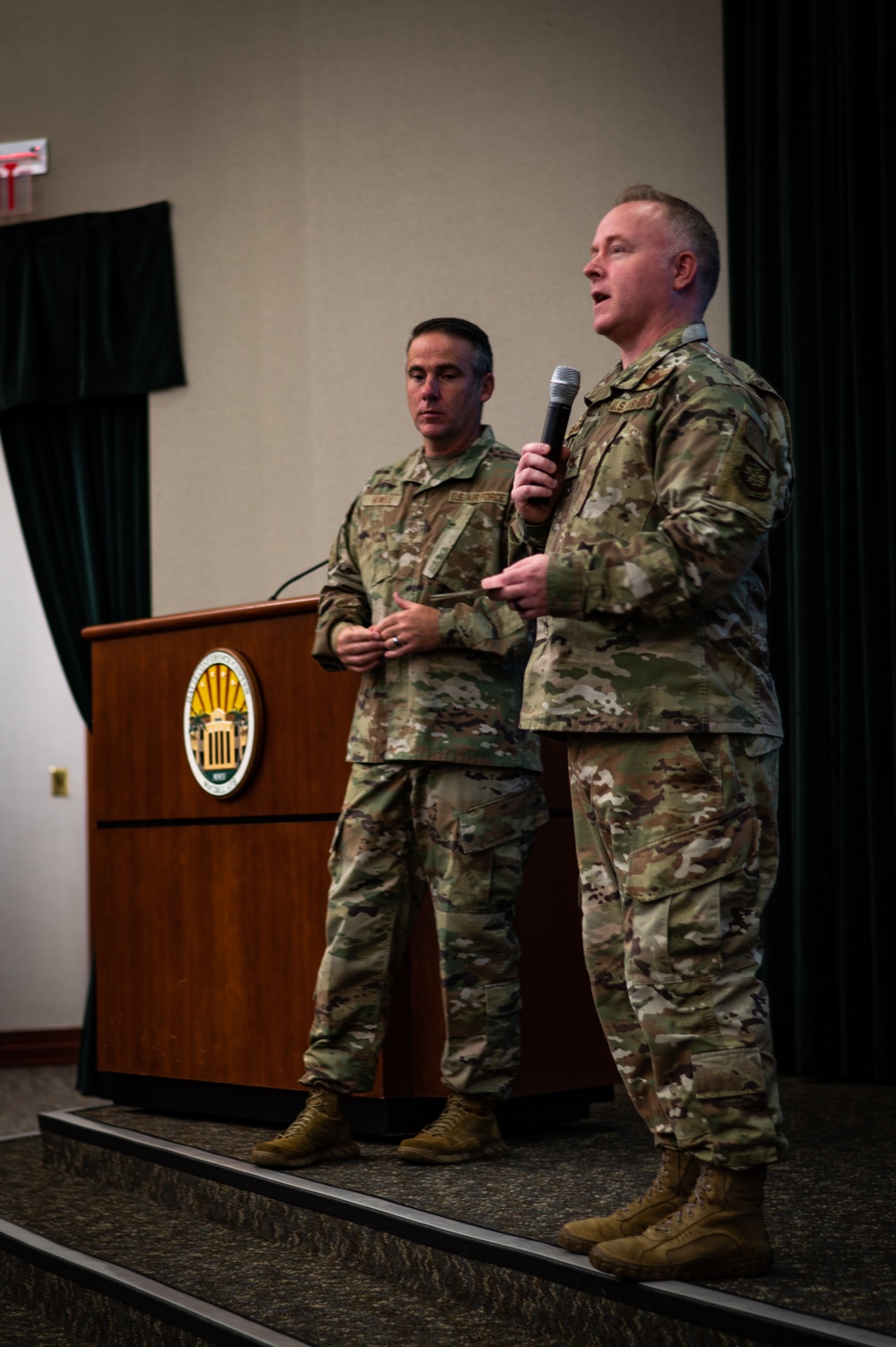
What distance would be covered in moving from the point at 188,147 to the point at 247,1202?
3506mm

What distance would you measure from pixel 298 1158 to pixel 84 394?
2933mm

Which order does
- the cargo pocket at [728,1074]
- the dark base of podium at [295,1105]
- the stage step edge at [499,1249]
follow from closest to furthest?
the stage step edge at [499,1249], the cargo pocket at [728,1074], the dark base of podium at [295,1105]

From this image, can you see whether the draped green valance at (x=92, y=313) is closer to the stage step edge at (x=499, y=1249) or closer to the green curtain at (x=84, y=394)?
the green curtain at (x=84, y=394)

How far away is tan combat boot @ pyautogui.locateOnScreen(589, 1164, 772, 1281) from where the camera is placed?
1.78 metres

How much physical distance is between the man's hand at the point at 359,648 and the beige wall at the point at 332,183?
1.84 metres

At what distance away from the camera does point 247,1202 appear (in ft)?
8.59

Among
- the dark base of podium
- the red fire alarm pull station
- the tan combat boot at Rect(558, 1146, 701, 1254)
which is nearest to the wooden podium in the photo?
the dark base of podium

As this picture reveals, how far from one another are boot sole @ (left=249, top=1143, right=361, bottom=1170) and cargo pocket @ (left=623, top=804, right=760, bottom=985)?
104cm

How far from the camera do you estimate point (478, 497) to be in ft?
8.88

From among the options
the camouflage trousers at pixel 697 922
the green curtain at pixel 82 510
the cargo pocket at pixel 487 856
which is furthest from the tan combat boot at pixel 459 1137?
the green curtain at pixel 82 510

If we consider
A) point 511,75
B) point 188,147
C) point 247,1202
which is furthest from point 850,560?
point 188,147

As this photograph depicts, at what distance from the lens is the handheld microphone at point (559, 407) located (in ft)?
6.34

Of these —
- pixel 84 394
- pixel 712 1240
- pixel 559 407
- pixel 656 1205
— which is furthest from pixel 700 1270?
pixel 84 394

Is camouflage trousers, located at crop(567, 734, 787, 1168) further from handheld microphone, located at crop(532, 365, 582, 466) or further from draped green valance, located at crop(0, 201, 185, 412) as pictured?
draped green valance, located at crop(0, 201, 185, 412)
